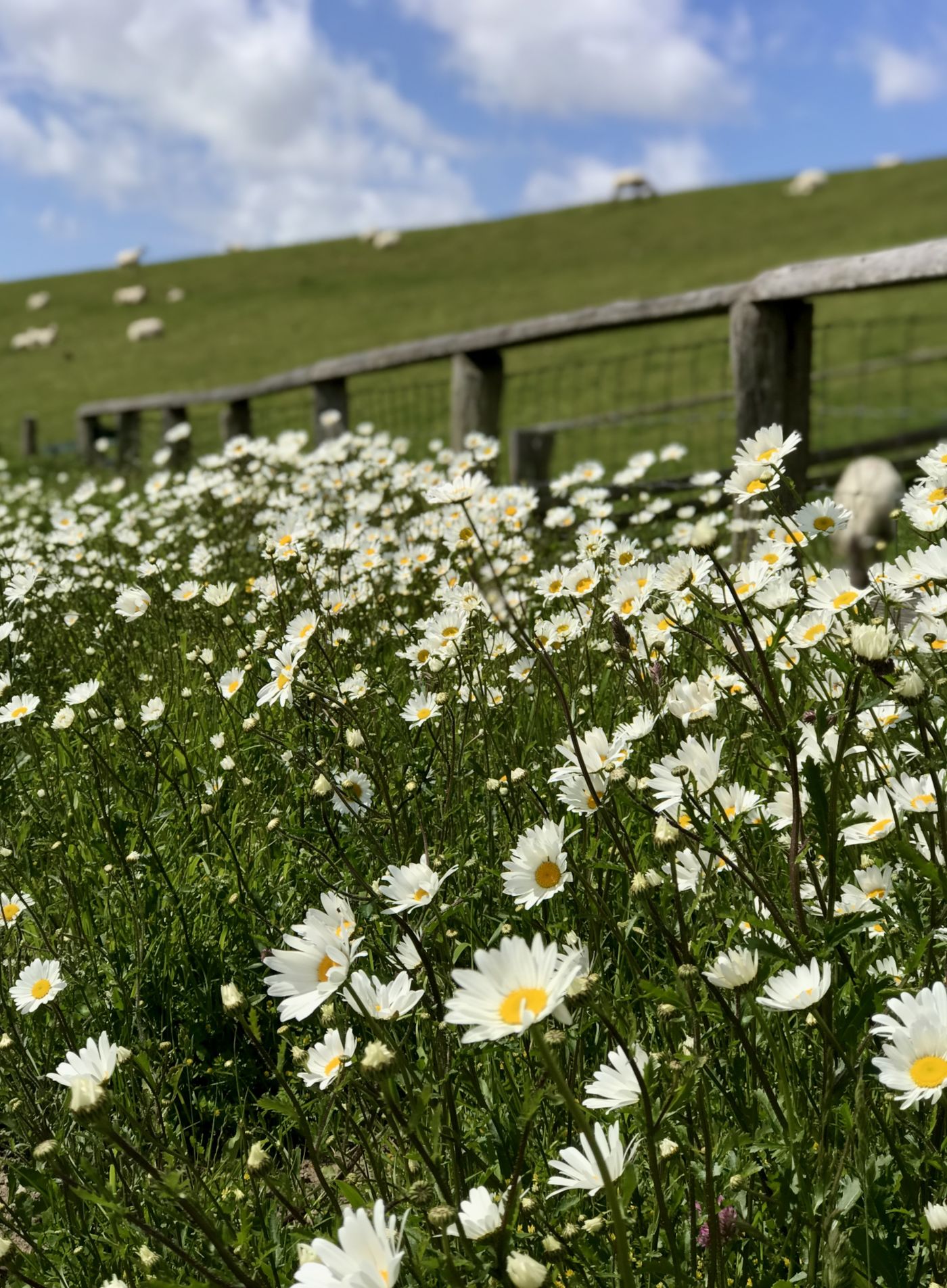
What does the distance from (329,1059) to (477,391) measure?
22.0 feet

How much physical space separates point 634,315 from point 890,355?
1755 cm

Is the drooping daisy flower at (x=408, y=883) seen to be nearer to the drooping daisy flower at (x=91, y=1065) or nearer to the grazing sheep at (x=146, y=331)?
the drooping daisy flower at (x=91, y=1065)

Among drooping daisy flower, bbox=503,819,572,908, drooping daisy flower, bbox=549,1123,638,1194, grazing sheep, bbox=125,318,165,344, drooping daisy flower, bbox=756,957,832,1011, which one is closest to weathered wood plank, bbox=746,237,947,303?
drooping daisy flower, bbox=503,819,572,908

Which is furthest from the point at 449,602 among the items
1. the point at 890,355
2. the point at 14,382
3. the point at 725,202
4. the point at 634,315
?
the point at 725,202

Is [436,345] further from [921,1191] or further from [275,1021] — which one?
[921,1191]

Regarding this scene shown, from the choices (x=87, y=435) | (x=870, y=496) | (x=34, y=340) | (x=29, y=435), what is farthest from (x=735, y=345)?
(x=34, y=340)

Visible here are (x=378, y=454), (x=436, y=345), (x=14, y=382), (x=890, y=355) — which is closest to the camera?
(x=378, y=454)

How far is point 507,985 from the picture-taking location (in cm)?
114

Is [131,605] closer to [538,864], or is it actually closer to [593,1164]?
[538,864]

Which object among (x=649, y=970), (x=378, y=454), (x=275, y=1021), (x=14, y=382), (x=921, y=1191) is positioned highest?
(x=14, y=382)

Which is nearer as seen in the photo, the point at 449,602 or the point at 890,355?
the point at 449,602

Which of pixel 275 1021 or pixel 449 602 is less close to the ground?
pixel 449 602

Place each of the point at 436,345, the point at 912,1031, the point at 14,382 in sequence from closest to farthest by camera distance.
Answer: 1. the point at 912,1031
2. the point at 436,345
3. the point at 14,382

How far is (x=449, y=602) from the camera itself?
Result: 2.99 metres
